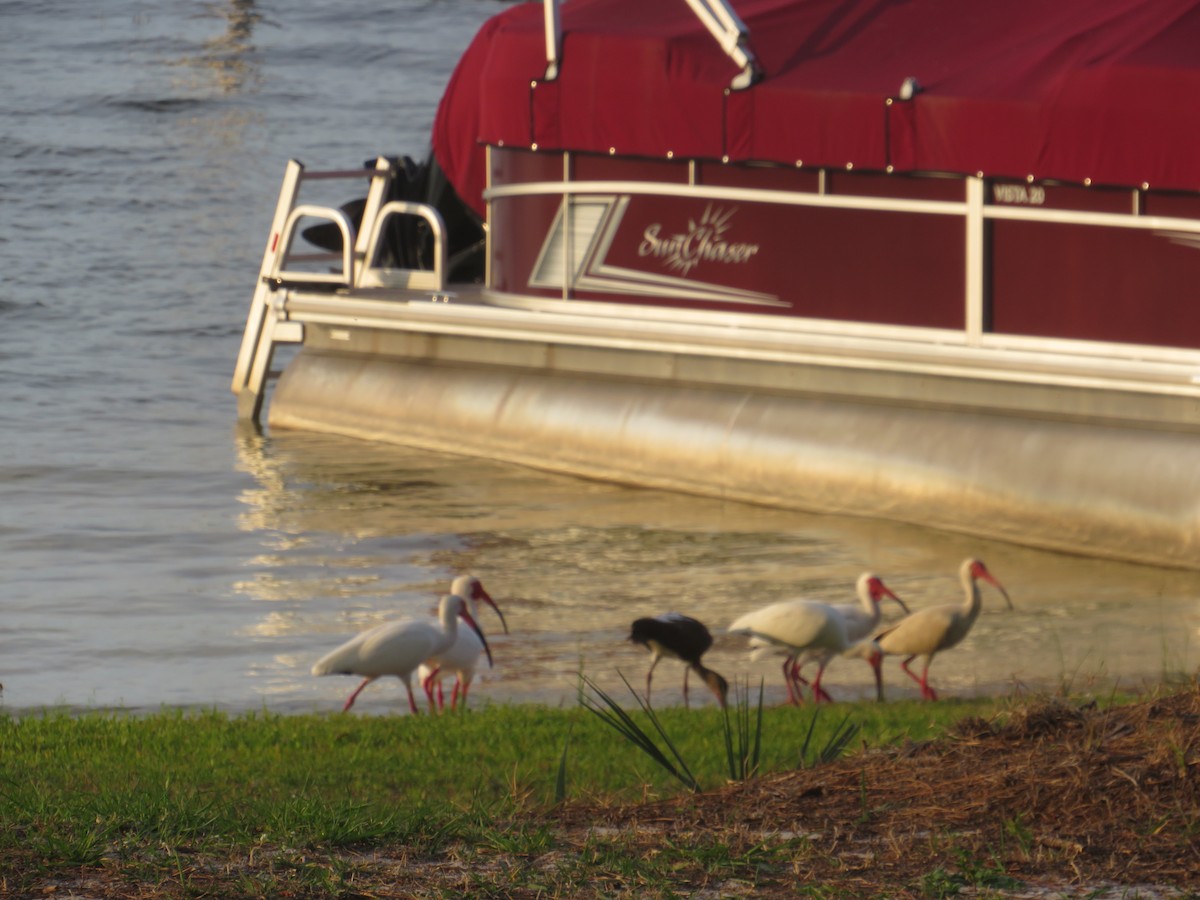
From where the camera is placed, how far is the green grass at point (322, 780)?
5.54m

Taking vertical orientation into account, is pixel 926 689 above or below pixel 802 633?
below

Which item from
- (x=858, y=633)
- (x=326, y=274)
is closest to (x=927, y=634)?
(x=858, y=633)

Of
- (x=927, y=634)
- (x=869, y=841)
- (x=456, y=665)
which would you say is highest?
(x=869, y=841)

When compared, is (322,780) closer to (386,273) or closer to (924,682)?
(924,682)

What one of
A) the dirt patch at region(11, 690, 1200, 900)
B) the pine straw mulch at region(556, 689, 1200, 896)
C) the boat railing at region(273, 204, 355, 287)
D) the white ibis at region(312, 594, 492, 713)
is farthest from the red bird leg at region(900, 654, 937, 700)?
the boat railing at region(273, 204, 355, 287)

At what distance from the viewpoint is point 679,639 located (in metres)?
9.20

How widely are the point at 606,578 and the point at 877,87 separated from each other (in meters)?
3.63

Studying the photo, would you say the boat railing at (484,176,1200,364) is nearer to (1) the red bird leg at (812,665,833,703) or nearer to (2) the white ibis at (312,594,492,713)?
(1) the red bird leg at (812,665,833,703)

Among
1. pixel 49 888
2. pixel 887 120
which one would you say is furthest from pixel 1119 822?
pixel 887 120

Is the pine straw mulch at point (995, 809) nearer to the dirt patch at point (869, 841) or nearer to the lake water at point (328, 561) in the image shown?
the dirt patch at point (869, 841)

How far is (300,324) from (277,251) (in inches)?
26.9

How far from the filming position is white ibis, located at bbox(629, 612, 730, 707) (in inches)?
361

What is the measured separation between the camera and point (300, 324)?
17.3m

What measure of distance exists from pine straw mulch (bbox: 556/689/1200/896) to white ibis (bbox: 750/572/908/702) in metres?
2.80
